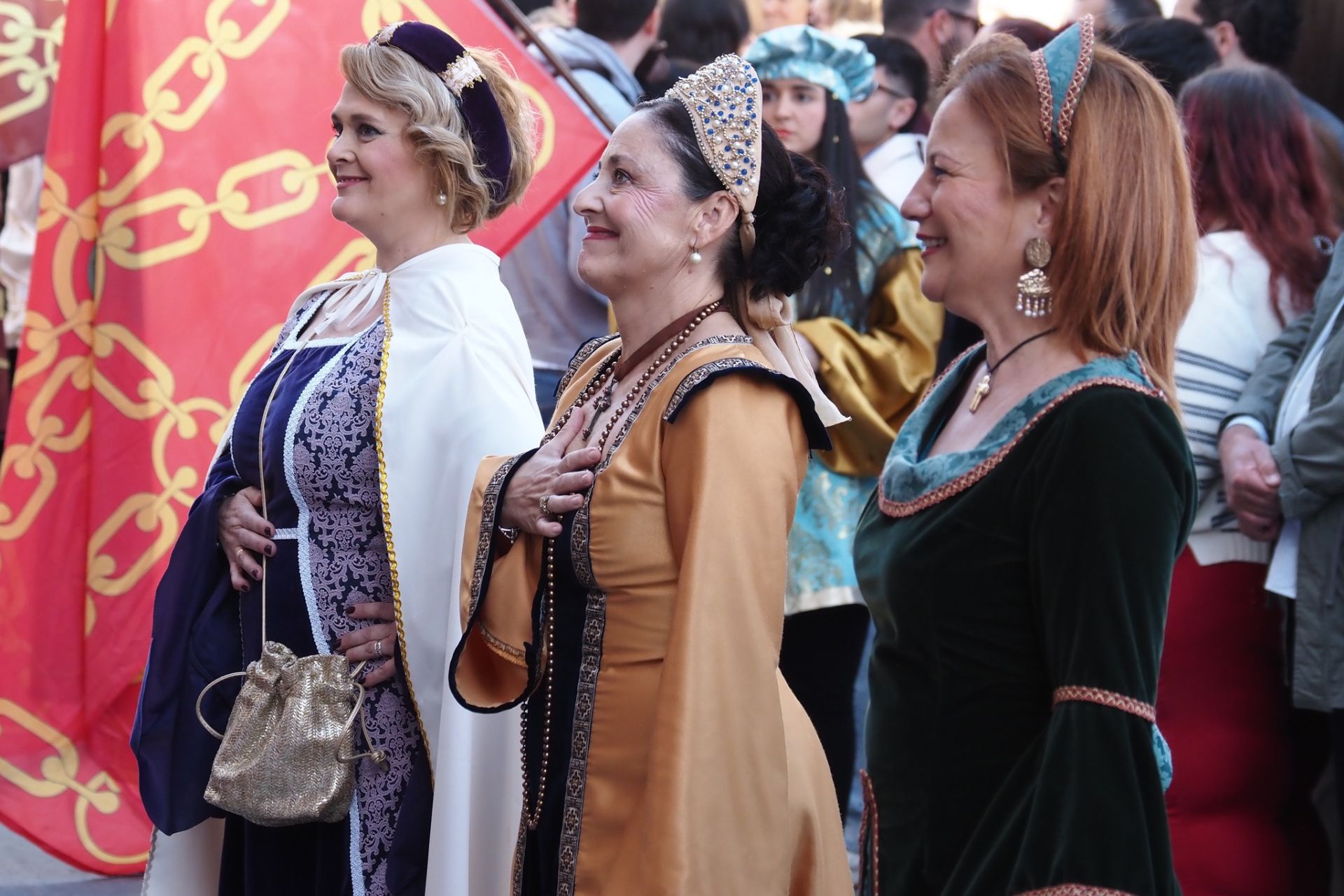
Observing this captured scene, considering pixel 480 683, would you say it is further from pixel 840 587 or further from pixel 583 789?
pixel 840 587

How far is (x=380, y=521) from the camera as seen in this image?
2740mm

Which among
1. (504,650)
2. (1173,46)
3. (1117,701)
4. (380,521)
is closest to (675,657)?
(504,650)

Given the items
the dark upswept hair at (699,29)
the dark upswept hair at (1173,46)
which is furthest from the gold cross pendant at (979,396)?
the dark upswept hair at (699,29)

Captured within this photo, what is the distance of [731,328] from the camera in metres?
2.21

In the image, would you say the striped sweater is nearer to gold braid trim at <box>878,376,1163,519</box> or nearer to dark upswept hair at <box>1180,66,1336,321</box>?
dark upswept hair at <box>1180,66,1336,321</box>

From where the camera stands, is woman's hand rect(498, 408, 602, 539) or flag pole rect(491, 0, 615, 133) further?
flag pole rect(491, 0, 615, 133)

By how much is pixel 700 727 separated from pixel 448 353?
1096mm

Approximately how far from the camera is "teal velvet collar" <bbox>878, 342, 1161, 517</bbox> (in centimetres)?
192

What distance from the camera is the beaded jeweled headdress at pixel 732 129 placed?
2.19 m

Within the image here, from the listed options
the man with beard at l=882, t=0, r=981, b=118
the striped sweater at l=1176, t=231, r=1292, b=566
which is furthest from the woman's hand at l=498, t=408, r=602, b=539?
the man with beard at l=882, t=0, r=981, b=118

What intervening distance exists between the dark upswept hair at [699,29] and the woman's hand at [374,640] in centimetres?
350

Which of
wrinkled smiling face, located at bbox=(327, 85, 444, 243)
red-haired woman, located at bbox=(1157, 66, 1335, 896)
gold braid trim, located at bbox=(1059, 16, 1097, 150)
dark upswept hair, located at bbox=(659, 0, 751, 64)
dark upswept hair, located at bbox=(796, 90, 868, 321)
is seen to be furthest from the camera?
dark upswept hair, located at bbox=(659, 0, 751, 64)

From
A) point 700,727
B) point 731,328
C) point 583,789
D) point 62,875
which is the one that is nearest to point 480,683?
point 583,789

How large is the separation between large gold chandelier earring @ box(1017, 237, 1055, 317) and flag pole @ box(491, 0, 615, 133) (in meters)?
1.88
